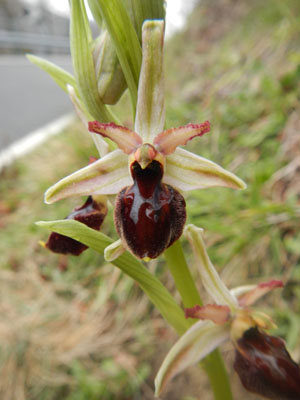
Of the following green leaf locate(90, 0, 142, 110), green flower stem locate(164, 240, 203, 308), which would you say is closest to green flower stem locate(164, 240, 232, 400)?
green flower stem locate(164, 240, 203, 308)

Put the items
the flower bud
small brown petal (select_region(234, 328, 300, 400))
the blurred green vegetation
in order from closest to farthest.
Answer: the flower bud, small brown petal (select_region(234, 328, 300, 400)), the blurred green vegetation


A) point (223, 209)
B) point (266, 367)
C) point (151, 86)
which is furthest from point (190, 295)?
point (223, 209)

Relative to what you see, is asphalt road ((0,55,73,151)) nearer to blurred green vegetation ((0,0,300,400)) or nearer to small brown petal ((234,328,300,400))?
blurred green vegetation ((0,0,300,400))

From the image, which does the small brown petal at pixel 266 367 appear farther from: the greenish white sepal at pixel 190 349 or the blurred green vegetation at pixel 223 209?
the blurred green vegetation at pixel 223 209

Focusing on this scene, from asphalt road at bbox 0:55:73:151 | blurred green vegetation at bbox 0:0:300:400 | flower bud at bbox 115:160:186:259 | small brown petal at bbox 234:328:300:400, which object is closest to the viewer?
flower bud at bbox 115:160:186:259

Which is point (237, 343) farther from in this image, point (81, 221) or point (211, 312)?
point (81, 221)

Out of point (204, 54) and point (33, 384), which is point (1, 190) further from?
point (204, 54)

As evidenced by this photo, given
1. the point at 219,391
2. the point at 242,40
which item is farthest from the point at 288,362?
the point at 242,40

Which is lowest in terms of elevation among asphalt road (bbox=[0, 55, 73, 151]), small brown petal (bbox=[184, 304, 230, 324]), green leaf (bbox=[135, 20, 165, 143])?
small brown petal (bbox=[184, 304, 230, 324])
